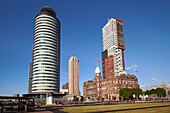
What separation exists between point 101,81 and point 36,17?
97.3 m

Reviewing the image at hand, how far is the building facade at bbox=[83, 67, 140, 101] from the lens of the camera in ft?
463

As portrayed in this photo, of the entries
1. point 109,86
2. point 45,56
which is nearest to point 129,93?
point 109,86

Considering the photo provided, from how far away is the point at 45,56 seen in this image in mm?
180625

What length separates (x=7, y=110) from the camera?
1618 inches

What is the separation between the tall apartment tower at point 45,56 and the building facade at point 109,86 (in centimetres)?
3873

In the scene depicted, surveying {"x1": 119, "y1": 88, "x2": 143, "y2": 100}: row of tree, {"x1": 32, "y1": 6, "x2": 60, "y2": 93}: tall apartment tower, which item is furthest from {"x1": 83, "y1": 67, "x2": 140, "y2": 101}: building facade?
{"x1": 32, "y1": 6, "x2": 60, "y2": 93}: tall apartment tower

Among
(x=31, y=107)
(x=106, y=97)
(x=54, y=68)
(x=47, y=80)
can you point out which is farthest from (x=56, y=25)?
(x=31, y=107)

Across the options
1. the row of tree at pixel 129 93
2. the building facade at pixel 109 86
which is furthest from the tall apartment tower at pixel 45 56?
the row of tree at pixel 129 93

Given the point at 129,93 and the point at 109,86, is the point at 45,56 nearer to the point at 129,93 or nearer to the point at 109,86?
the point at 109,86

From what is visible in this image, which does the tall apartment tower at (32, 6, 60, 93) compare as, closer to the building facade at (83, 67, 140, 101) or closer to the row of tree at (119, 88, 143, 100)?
the building facade at (83, 67, 140, 101)

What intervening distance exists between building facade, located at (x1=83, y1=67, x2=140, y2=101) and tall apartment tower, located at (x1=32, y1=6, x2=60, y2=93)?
127 feet

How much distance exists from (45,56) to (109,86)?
71.9 metres

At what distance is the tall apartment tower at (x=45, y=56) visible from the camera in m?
179

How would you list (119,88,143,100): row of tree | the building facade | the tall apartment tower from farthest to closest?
the tall apartment tower → the building facade → (119,88,143,100): row of tree
